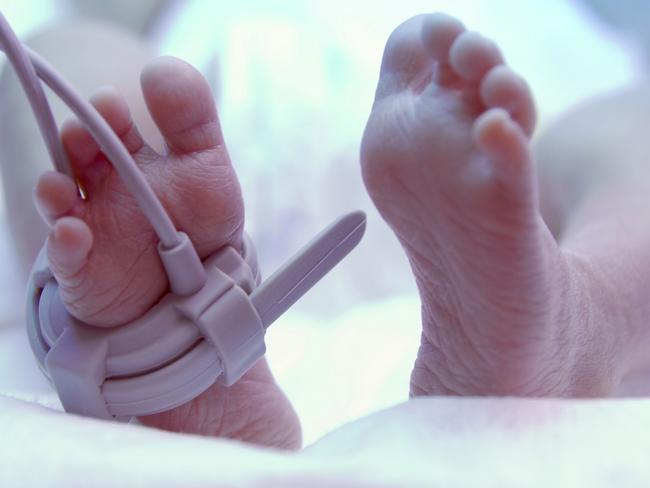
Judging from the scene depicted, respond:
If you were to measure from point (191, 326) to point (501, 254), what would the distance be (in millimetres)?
181

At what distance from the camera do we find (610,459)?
347 millimetres

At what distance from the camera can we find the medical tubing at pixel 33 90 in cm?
43

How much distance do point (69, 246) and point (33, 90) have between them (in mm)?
91

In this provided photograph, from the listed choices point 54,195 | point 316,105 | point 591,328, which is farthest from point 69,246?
point 316,105

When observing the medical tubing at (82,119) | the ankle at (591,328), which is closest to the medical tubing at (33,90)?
the medical tubing at (82,119)

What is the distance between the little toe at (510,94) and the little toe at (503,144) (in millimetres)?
11

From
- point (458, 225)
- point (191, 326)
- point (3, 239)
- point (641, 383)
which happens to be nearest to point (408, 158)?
point (458, 225)

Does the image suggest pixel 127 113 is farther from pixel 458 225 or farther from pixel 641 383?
pixel 641 383

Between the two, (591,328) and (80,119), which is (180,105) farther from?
(591,328)

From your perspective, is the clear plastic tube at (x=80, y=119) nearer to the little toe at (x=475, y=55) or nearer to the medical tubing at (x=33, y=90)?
the medical tubing at (x=33, y=90)

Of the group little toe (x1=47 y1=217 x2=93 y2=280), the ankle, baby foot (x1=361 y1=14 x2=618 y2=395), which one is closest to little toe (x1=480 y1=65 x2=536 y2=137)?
baby foot (x1=361 y1=14 x2=618 y2=395)

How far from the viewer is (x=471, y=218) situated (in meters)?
0.41

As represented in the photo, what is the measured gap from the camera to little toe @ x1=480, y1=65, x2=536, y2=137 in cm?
39

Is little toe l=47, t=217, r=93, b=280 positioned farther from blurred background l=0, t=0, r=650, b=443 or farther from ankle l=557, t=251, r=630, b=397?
ankle l=557, t=251, r=630, b=397
